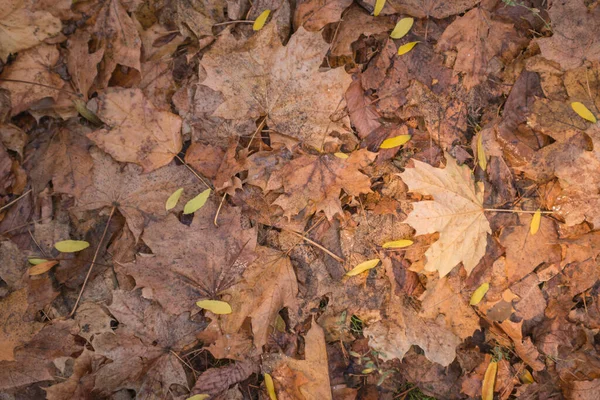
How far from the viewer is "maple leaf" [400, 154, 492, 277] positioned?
192 centimetres

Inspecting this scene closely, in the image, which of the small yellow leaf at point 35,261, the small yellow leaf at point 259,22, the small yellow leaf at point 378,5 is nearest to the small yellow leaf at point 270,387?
the small yellow leaf at point 35,261

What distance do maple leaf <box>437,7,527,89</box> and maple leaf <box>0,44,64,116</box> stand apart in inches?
72.2

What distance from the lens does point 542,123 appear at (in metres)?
2.02

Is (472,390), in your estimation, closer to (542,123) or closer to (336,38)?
(542,123)

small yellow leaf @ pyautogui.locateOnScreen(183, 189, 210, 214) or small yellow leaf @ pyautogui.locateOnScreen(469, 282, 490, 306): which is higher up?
small yellow leaf @ pyautogui.locateOnScreen(183, 189, 210, 214)

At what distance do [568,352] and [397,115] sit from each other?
4.45 ft

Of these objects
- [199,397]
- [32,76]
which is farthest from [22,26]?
[199,397]

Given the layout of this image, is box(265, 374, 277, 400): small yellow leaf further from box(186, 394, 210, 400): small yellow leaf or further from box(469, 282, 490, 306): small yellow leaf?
box(469, 282, 490, 306): small yellow leaf

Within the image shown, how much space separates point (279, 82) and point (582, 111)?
4.42ft

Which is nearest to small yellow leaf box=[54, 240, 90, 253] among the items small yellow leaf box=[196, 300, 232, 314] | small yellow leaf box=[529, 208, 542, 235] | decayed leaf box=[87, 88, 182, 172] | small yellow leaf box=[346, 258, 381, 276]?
decayed leaf box=[87, 88, 182, 172]

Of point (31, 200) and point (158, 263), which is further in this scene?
point (31, 200)

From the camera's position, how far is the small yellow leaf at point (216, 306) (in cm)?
203

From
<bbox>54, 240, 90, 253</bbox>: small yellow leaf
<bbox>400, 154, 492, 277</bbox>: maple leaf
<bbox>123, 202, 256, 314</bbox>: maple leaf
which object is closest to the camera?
<bbox>400, 154, 492, 277</bbox>: maple leaf

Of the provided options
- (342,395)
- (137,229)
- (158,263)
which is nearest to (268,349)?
(342,395)
